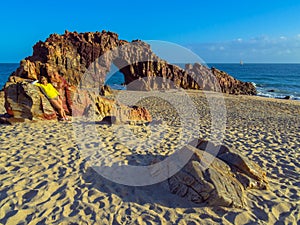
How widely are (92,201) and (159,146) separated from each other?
3699 mm

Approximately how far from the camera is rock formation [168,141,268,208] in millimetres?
4270

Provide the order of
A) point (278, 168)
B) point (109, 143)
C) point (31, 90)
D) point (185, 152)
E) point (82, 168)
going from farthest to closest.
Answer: point (31, 90)
point (109, 143)
point (278, 168)
point (82, 168)
point (185, 152)

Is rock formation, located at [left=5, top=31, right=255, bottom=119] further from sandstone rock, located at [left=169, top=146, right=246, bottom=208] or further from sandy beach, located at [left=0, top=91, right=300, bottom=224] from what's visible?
sandstone rock, located at [left=169, top=146, right=246, bottom=208]

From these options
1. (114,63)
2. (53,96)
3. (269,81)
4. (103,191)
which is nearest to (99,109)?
(53,96)

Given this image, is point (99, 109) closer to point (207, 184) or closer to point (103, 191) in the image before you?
point (103, 191)

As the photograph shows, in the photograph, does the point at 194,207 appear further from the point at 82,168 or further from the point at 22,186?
the point at 22,186

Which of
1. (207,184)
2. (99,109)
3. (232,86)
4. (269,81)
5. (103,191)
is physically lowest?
(269,81)

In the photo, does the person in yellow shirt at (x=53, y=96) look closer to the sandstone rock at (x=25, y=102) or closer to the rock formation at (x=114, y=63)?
the sandstone rock at (x=25, y=102)

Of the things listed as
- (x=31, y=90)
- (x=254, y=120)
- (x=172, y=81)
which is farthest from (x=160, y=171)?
(x=172, y=81)

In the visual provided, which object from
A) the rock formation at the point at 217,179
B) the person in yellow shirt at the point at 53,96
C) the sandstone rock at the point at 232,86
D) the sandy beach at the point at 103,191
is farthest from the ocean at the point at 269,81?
the rock formation at the point at 217,179

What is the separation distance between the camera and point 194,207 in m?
4.27

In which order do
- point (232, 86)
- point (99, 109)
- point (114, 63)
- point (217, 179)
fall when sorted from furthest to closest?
point (232, 86), point (114, 63), point (99, 109), point (217, 179)

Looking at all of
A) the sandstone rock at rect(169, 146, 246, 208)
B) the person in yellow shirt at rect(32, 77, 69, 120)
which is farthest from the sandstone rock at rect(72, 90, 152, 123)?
the sandstone rock at rect(169, 146, 246, 208)

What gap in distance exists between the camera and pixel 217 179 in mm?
4402
